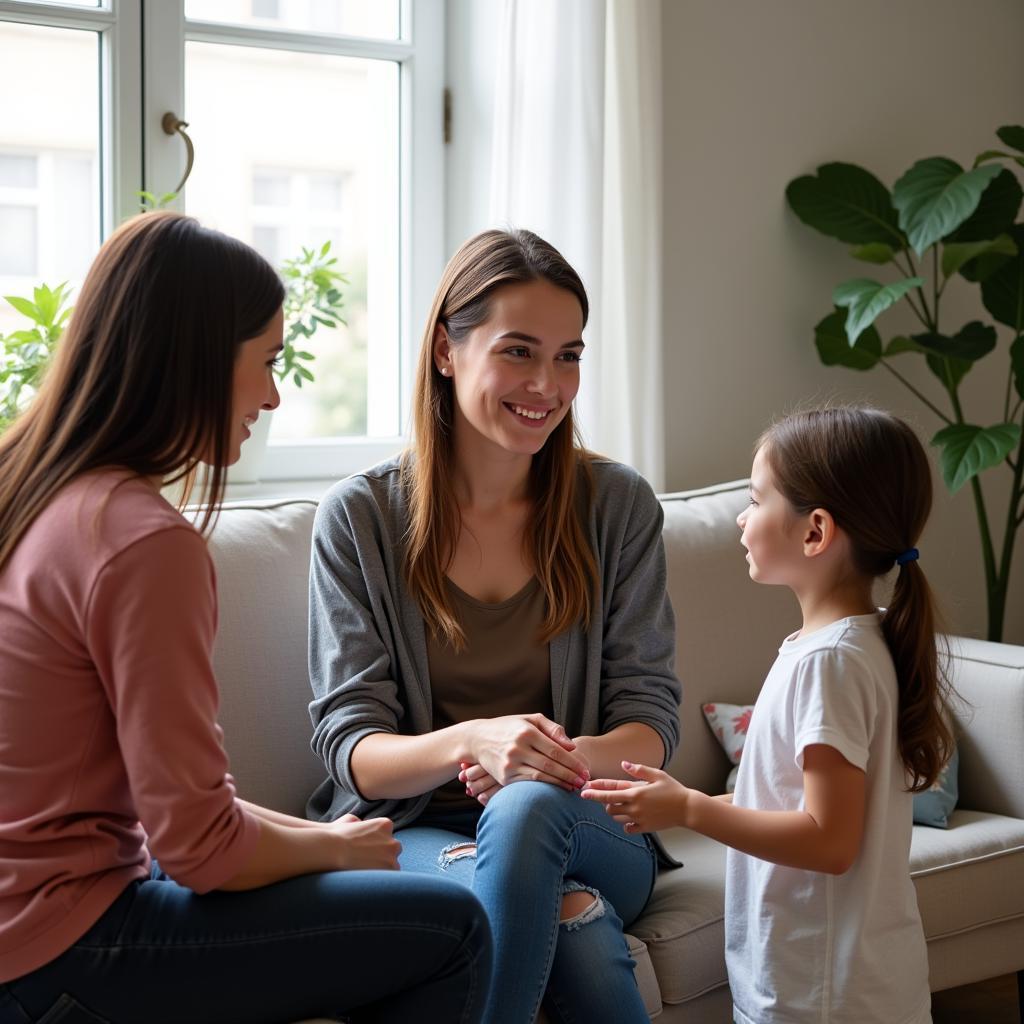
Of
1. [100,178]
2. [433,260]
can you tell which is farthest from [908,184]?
[100,178]

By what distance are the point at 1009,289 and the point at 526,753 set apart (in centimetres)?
202

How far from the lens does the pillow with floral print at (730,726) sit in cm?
233

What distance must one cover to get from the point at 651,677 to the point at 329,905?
A: 29.7 inches

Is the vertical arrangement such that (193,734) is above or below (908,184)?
below

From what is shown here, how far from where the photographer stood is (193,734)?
3.93 feet

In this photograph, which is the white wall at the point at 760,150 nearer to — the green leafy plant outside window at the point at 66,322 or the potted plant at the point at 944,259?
the potted plant at the point at 944,259

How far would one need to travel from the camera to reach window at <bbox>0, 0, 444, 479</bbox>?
2619mm

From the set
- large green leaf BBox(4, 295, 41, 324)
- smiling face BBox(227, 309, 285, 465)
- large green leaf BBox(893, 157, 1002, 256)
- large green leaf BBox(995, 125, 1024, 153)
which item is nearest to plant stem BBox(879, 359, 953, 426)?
large green leaf BBox(893, 157, 1002, 256)

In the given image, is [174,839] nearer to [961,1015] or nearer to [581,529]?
[581,529]

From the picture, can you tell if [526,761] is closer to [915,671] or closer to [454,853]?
[454,853]

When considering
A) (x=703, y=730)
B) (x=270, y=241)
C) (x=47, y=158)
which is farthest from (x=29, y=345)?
(x=703, y=730)

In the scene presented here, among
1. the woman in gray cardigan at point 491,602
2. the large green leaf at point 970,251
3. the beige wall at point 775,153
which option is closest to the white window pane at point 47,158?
the woman in gray cardigan at point 491,602

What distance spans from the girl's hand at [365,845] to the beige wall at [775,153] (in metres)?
1.76

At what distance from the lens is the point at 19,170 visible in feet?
8.55
